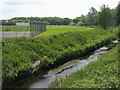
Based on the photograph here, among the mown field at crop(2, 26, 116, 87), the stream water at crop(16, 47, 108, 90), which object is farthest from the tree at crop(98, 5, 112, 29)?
the stream water at crop(16, 47, 108, 90)

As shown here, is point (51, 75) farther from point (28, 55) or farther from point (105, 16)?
point (105, 16)

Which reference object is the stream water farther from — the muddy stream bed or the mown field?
the mown field

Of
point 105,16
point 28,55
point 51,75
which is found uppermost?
point 105,16

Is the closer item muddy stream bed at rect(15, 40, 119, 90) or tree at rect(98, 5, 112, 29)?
muddy stream bed at rect(15, 40, 119, 90)

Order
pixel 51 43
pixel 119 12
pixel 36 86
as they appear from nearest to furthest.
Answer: pixel 36 86
pixel 51 43
pixel 119 12

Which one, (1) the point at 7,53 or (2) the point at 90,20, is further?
(2) the point at 90,20

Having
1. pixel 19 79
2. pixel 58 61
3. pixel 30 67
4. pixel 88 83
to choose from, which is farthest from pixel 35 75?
pixel 88 83

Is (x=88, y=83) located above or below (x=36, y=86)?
above

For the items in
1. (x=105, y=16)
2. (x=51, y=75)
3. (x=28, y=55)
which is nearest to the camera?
(x=51, y=75)

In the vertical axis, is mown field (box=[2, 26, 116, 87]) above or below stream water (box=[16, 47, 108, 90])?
above

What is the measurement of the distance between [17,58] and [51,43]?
35.1 feet

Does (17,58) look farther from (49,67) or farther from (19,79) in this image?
(49,67)

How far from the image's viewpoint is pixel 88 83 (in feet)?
39.1

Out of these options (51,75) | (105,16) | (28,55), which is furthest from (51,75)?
(105,16)
